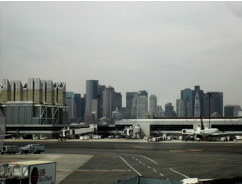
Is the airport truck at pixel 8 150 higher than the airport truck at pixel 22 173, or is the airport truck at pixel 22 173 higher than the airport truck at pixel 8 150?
the airport truck at pixel 22 173

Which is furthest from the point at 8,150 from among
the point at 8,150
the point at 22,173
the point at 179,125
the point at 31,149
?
the point at 179,125

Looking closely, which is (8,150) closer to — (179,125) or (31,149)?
(31,149)

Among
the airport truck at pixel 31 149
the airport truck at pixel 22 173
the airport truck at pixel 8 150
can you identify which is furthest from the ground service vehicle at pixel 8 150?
the airport truck at pixel 22 173

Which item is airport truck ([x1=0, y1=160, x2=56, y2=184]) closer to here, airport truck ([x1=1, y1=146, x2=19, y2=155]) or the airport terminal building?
airport truck ([x1=1, y1=146, x2=19, y2=155])

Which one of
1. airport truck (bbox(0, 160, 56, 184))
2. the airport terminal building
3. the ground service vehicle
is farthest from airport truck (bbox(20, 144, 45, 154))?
the airport terminal building

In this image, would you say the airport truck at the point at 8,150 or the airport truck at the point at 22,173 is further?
the airport truck at the point at 8,150

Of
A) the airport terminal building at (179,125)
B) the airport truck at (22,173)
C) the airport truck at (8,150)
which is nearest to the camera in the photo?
the airport truck at (22,173)

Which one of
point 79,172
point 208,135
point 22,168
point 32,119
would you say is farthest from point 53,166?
point 32,119

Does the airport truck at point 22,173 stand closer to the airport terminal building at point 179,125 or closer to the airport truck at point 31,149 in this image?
the airport truck at point 31,149

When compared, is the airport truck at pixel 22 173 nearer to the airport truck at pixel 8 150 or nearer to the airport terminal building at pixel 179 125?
the airport truck at pixel 8 150

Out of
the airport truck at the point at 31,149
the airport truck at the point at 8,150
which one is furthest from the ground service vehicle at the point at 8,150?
the airport truck at the point at 31,149

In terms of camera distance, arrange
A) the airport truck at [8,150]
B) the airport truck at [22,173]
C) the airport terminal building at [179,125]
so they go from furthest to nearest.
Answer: the airport terminal building at [179,125], the airport truck at [8,150], the airport truck at [22,173]

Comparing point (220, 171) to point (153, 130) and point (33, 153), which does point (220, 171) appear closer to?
point (33, 153)

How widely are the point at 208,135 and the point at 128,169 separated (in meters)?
97.3
